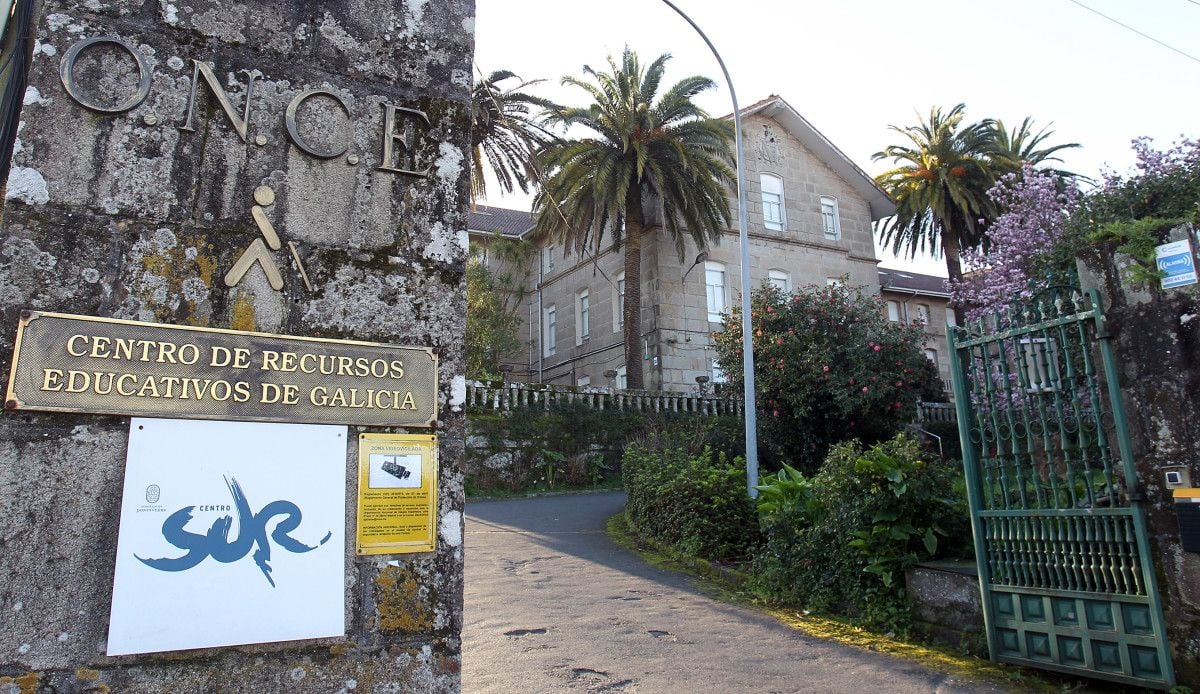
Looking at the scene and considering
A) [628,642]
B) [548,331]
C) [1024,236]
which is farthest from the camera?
[548,331]

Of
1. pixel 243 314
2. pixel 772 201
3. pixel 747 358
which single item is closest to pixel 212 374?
pixel 243 314

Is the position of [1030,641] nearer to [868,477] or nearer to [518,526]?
[868,477]

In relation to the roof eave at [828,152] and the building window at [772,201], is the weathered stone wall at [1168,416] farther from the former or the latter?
the roof eave at [828,152]

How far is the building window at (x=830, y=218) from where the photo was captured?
2908 centimetres

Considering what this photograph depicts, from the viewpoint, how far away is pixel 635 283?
2269 centimetres

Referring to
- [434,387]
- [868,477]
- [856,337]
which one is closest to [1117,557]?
[868,477]

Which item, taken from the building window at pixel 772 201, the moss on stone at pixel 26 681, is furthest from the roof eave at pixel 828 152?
the moss on stone at pixel 26 681

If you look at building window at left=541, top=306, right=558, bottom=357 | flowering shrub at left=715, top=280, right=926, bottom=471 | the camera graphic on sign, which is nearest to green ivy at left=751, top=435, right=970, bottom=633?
the camera graphic on sign

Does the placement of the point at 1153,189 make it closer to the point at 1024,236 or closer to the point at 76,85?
the point at 1024,236

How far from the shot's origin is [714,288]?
86.7 ft

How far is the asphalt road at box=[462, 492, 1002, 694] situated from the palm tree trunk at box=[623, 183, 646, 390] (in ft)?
39.2

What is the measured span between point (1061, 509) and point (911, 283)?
33.5 meters

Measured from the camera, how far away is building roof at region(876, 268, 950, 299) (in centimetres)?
Result: 3391

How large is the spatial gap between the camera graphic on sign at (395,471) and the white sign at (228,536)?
13 centimetres
